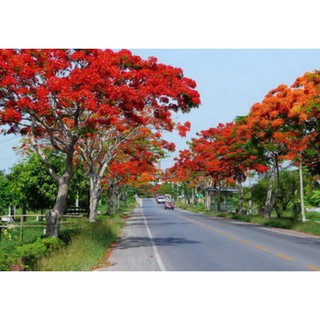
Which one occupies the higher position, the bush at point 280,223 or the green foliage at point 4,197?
the green foliage at point 4,197

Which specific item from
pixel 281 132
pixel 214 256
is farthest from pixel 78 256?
pixel 281 132

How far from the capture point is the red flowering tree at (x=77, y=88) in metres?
17.2

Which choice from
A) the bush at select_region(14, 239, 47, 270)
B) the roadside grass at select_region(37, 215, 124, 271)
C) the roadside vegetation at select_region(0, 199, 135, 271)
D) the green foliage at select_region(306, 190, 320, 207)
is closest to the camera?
the roadside vegetation at select_region(0, 199, 135, 271)

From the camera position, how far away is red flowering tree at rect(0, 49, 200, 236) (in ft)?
56.5

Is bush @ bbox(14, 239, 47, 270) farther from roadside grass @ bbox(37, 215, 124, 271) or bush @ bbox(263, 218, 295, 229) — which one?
bush @ bbox(263, 218, 295, 229)

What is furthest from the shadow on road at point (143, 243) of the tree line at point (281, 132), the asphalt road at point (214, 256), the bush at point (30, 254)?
the tree line at point (281, 132)

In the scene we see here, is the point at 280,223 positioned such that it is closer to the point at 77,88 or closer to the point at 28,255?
the point at 77,88

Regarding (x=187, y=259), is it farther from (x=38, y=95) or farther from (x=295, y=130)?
(x=295, y=130)

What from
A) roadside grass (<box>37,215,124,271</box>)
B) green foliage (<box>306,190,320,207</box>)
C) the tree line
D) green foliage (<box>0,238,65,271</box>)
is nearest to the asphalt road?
roadside grass (<box>37,215,124,271</box>)

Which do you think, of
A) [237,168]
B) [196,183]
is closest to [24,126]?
[237,168]

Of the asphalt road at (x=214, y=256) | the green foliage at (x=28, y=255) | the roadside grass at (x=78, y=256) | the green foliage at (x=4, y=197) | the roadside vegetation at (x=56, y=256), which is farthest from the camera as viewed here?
the green foliage at (x=4, y=197)

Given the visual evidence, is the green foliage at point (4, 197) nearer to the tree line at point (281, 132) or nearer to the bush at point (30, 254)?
the tree line at point (281, 132)

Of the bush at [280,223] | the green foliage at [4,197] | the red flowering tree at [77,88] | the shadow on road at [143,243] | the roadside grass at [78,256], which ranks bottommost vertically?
the shadow on road at [143,243]

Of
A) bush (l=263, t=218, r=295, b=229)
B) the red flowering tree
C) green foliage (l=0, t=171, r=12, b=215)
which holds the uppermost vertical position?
the red flowering tree
